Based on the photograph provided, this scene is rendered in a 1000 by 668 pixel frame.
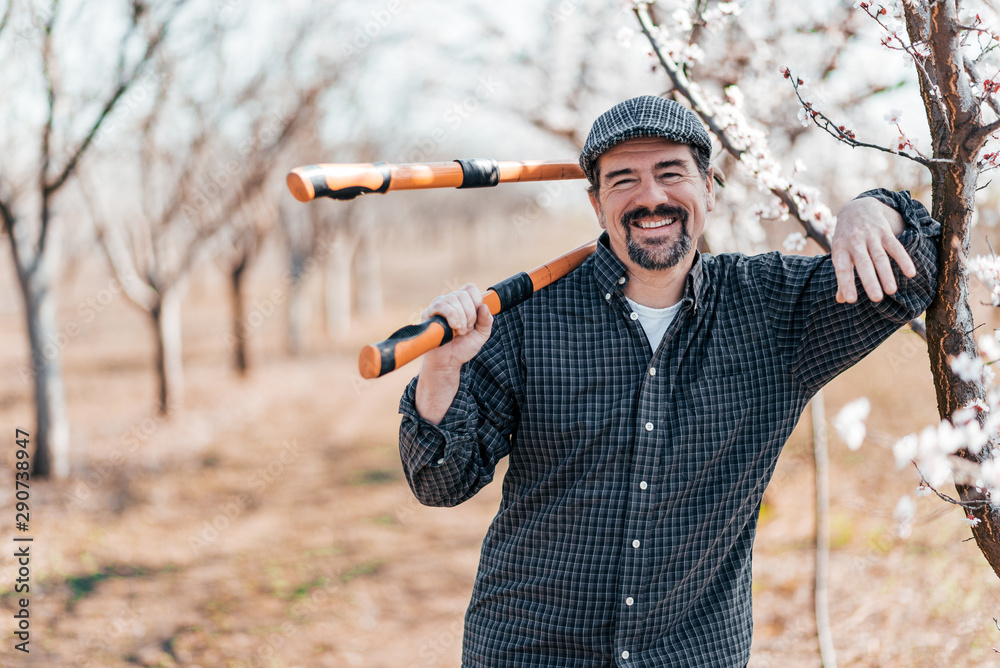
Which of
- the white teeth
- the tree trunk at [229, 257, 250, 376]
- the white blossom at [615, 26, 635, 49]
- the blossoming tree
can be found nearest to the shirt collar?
the white teeth

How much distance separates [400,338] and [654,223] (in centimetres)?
84

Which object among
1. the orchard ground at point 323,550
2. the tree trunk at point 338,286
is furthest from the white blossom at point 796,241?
the tree trunk at point 338,286

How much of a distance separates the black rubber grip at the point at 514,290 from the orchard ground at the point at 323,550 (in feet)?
3.30

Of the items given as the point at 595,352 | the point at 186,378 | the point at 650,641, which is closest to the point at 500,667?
the point at 650,641

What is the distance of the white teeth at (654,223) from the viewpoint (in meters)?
1.97

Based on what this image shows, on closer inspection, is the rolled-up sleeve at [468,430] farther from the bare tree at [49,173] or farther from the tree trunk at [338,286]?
the tree trunk at [338,286]

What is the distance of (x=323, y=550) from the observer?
6.10 metres

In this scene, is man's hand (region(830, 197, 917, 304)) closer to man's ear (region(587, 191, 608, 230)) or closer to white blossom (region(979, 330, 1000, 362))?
white blossom (region(979, 330, 1000, 362))

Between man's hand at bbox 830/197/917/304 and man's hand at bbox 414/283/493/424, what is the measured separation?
84 centimetres

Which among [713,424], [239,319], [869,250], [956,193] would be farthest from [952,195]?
[239,319]

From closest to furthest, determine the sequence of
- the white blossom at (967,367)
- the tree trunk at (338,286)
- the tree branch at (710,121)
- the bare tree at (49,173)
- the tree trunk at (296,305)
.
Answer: the white blossom at (967,367)
the tree branch at (710,121)
the bare tree at (49,173)
the tree trunk at (296,305)
the tree trunk at (338,286)

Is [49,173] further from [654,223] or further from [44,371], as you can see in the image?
[654,223]

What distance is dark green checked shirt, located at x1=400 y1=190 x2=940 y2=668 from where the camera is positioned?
1859 mm

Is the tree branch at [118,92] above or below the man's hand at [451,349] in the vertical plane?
above
